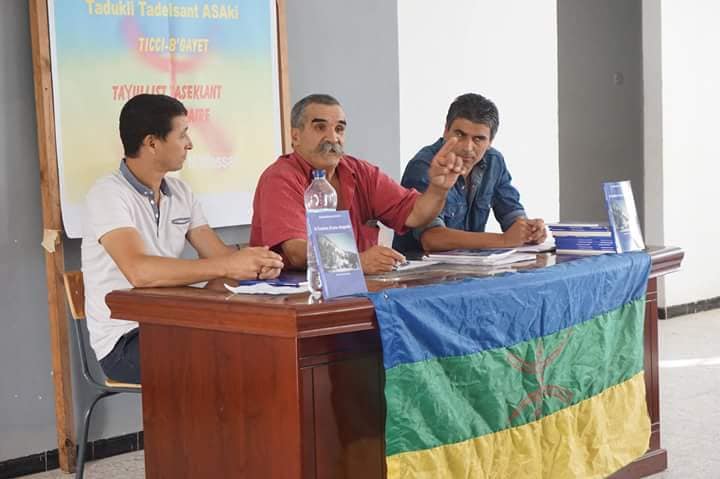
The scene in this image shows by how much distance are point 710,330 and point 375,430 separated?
4248 millimetres

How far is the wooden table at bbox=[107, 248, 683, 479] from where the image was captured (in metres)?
2.41

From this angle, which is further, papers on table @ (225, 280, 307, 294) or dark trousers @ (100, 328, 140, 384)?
dark trousers @ (100, 328, 140, 384)

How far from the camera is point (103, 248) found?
128 inches

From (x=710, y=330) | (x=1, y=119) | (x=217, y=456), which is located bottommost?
(x=710, y=330)

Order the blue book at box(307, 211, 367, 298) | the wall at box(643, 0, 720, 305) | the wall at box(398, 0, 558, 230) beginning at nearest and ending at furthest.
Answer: the blue book at box(307, 211, 367, 298)
the wall at box(398, 0, 558, 230)
the wall at box(643, 0, 720, 305)

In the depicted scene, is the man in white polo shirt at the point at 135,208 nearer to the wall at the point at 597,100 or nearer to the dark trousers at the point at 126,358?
the dark trousers at the point at 126,358

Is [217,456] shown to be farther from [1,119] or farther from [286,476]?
[1,119]

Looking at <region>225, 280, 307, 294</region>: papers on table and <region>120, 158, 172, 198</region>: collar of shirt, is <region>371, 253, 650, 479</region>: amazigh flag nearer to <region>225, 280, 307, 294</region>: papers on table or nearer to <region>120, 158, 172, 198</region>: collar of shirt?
<region>225, 280, 307, 294</region>: papers on table

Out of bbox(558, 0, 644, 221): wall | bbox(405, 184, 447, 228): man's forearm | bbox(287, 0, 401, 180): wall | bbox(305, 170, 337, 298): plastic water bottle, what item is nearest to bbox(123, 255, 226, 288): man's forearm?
bbox(305, 170, 337, 298): plastic water bottle

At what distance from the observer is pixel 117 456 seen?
407 centimetres

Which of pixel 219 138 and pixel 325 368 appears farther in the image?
pixel 219 138

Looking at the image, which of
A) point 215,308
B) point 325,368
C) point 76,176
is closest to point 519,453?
point 325,368

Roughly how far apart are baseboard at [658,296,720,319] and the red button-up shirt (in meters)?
3.63

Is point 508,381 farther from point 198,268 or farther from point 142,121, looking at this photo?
point 142,121
